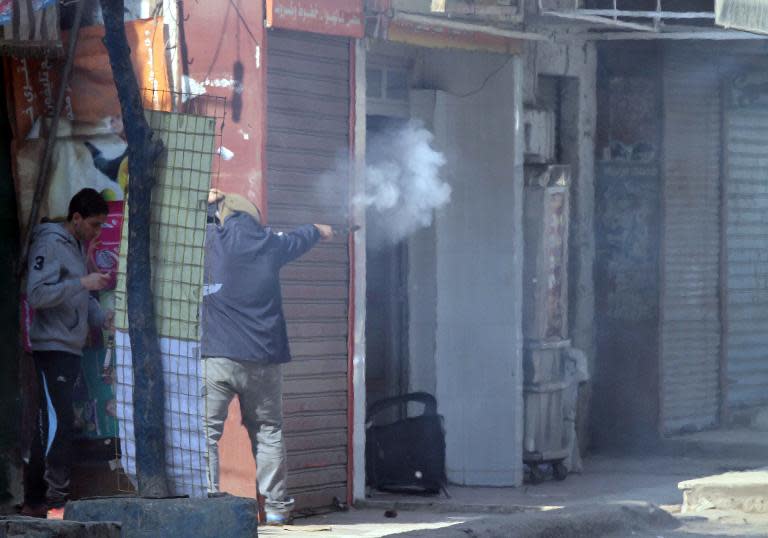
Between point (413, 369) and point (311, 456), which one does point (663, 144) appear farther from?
point (311, 456)

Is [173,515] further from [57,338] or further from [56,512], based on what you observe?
[56,512]

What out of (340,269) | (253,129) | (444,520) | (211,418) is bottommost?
(444,520)

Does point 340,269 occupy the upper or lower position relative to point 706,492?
upper

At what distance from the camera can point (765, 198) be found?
45.0ft

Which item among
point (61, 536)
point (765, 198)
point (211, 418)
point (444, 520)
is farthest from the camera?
point (765, 198)

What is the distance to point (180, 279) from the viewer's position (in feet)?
22.1

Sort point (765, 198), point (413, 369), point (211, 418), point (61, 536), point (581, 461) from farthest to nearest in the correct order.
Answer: point (765, 198) < point (581, 461) < point (413, 369) < point (211, 418) < point (61, 536)

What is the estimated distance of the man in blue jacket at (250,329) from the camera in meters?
8.87

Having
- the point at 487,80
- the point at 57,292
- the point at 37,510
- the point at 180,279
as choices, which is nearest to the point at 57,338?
the point at 57,292

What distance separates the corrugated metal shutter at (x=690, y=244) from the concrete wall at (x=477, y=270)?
218cm

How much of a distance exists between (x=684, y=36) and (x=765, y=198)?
96.6 inches

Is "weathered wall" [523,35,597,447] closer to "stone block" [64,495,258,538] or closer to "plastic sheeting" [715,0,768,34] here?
"plastic sheeting" [715,0,768,34]

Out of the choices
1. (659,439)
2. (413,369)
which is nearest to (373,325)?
(413,369)

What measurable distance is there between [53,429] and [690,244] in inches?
241
